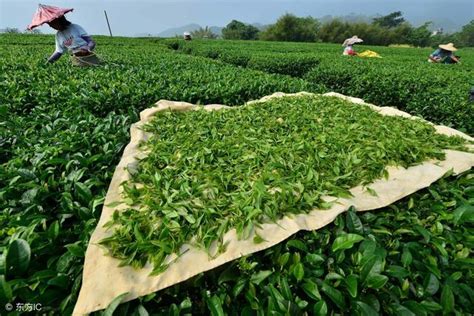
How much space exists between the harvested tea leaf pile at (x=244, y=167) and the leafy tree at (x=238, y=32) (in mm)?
44785

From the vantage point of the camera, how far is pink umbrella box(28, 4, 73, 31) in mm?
4109

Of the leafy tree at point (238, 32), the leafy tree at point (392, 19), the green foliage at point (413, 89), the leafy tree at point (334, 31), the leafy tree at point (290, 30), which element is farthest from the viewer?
the leafy tree at point (392, 19)

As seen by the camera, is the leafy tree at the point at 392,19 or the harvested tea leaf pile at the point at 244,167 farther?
the leafy tree at the point at 392,19

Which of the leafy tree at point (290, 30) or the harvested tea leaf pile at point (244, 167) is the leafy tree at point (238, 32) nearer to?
the leafy tree at point (290, 30)

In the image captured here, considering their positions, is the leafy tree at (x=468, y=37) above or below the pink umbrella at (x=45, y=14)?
below

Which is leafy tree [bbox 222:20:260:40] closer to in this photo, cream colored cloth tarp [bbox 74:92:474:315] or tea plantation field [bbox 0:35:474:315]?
tea plantation field [bbox 0:35:474:315]

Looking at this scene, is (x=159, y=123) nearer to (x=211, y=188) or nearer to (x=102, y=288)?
(x=211, y=188)

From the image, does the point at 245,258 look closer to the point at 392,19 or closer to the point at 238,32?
the point at 238,32

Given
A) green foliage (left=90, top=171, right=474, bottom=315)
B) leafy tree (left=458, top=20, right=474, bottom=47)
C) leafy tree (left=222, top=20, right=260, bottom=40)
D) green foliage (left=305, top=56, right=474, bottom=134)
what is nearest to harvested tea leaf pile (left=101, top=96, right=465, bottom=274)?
green foliage (left=90, top=171, right=474, bottom=315)

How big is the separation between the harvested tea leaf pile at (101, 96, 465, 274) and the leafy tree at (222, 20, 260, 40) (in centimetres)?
4478

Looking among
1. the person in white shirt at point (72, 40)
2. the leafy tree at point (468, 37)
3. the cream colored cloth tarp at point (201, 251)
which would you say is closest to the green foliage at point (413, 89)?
the cream colored cloth tarp at point (201, 251)

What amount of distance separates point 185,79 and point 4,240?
331cm

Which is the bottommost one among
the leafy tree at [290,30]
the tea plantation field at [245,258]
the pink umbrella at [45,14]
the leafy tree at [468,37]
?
the leafy tree at [468,37]

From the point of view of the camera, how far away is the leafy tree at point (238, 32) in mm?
43531
